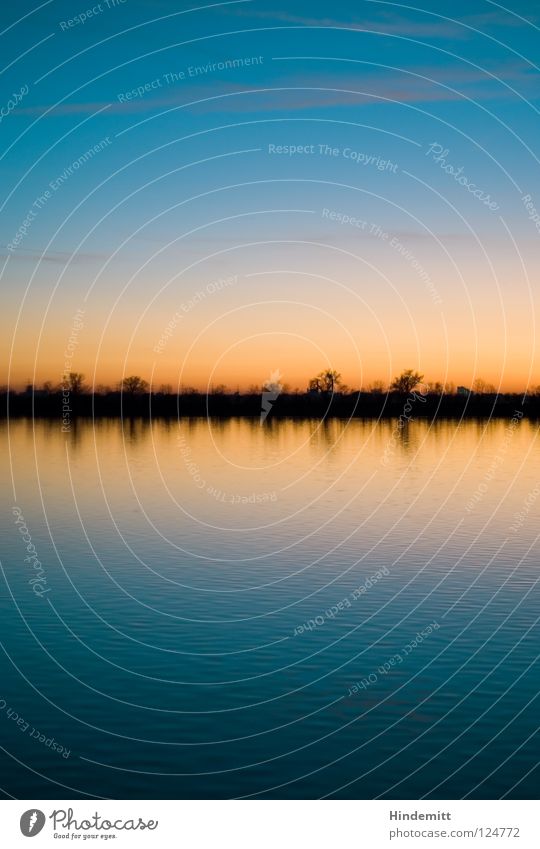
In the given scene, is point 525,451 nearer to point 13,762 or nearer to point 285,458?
point 285,458

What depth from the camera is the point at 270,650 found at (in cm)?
4541

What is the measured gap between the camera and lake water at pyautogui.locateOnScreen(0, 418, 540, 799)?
1296 inches

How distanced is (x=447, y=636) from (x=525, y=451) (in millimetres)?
119557

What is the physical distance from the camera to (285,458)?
148 m
